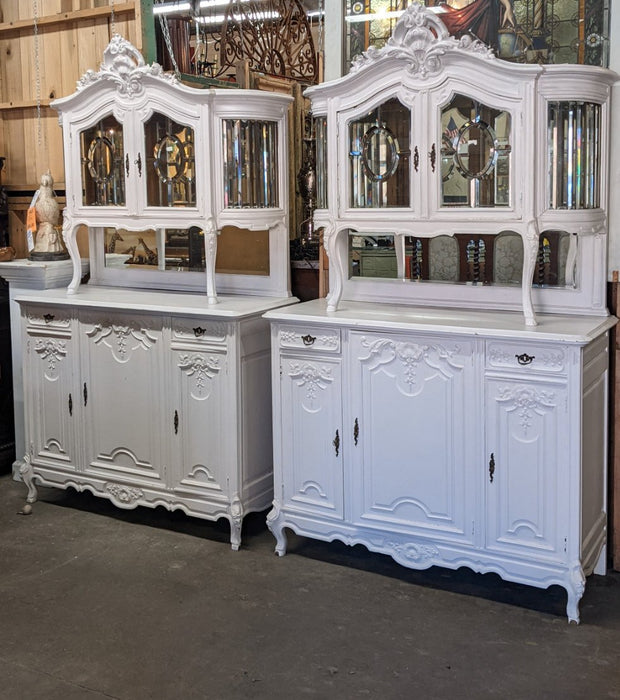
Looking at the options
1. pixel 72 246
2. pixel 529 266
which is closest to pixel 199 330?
pixel 72 246

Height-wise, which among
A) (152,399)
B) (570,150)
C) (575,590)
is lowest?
(575,590)

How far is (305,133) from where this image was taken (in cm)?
485

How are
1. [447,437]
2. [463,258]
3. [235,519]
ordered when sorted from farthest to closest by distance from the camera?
[235,519], [463,258], [447,437]

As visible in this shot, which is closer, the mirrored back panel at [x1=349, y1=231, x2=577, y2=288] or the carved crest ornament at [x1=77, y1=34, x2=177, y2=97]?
the mirrored back panel at [x1=349, y1=231, x2=577, y2=288]

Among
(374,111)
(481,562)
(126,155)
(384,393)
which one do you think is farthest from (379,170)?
(481,562)

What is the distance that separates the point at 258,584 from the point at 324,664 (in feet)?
2.31

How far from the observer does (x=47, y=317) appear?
15.2 ft

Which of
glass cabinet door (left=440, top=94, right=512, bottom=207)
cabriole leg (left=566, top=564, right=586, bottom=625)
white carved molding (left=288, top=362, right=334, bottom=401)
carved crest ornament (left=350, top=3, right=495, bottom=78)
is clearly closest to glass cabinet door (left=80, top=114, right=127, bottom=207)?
white carved molding (left=288, top=362, right=334, bottom=401)

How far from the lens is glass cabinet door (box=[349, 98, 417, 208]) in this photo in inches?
149

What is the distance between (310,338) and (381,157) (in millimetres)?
799

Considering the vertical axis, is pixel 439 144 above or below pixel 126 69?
below

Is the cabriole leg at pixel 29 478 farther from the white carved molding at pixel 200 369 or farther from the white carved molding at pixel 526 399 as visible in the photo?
the white carved molding at pixel 526 399

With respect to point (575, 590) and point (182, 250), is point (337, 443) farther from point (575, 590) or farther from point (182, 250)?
point (182, 250)

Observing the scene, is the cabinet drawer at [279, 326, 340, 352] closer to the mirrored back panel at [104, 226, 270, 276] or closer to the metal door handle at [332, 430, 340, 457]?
A: the metal door handle at [332, 430, 340, 457]
